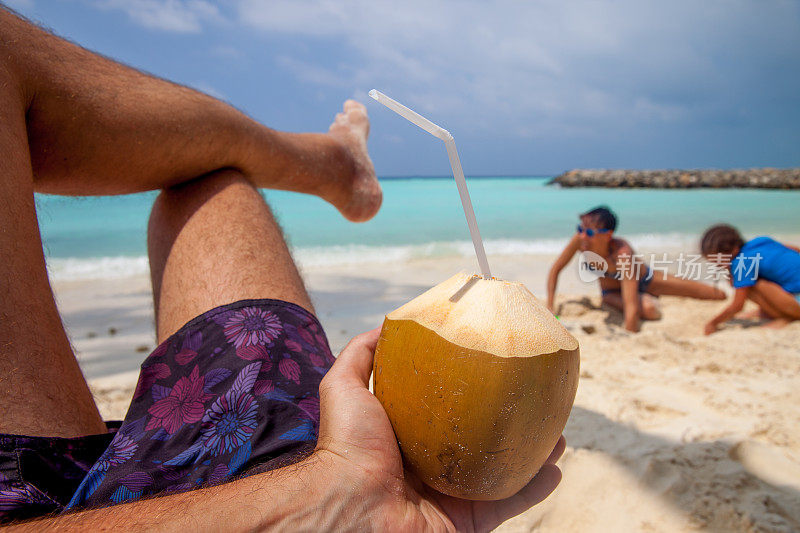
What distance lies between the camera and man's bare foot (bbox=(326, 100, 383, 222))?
6.99 ft

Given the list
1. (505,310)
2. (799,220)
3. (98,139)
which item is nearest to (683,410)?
(505,310)

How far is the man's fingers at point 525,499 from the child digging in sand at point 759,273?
3260 millimetres

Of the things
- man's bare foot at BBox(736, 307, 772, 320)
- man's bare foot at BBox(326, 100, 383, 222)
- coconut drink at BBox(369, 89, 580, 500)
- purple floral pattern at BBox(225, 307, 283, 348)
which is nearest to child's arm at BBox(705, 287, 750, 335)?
man's bare foot at BBox(736, 307, 772, 320)

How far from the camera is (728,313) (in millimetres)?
3797

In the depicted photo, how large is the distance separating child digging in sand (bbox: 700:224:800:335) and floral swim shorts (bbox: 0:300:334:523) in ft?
11.9

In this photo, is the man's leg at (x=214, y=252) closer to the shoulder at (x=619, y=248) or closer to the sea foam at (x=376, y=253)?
the shoulder at (x=619, y=248)

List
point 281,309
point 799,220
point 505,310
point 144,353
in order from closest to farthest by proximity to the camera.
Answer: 1. point 505,310
2. point 281,309
3. point 144,353
4. point 799,220

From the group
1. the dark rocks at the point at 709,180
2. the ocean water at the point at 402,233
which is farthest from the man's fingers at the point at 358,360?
the dark rocks at the point at 709,180

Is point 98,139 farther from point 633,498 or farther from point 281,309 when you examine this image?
point 633,498

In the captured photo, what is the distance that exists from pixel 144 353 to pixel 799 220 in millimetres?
14742

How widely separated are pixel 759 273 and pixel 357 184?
3.65m

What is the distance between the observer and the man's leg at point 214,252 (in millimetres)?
1243

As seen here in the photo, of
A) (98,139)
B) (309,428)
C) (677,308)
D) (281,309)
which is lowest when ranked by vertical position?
(677,308)

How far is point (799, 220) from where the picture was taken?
1238cm
